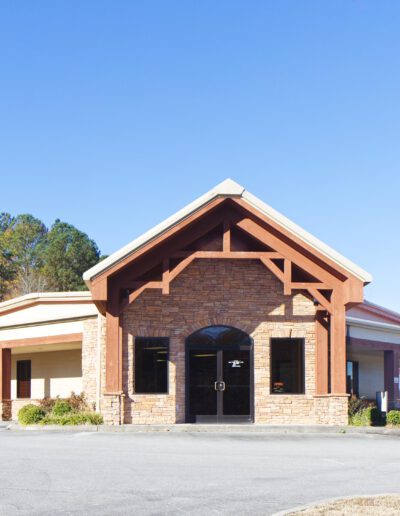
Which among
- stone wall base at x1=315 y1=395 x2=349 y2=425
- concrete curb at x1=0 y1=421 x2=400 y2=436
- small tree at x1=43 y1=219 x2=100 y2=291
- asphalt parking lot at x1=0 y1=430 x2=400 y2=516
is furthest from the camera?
small tree at x1=43 y1=219 x2=100 y2=291

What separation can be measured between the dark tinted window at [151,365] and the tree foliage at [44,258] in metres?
44.8

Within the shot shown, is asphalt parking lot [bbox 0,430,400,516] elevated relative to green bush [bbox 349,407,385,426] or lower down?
elevated

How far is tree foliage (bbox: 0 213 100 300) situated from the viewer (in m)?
70.2

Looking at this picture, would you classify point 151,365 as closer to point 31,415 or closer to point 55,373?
point 31,415

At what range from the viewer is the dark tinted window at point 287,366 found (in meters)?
25.7

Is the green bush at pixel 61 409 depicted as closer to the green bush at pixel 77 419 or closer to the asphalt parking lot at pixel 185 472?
the green bush at pixel 77 419

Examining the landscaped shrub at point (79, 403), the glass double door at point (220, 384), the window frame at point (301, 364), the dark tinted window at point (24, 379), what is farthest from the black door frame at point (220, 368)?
the dark tinted window at point (24, 379)

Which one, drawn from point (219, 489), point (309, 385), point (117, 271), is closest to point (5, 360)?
point (117, 271)

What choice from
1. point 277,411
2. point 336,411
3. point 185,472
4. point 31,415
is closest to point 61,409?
point 31,415

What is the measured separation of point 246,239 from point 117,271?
13.7ft

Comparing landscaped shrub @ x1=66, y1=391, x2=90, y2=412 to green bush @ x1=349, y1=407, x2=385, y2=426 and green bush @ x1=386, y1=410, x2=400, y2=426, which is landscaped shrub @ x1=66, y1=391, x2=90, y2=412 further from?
green bush @ x1=386, y1=410, x2=400, y2=426

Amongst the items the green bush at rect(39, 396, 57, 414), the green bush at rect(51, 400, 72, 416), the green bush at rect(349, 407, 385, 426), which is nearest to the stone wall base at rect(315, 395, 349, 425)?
the green bush at rect(349, 407, 385, 426)

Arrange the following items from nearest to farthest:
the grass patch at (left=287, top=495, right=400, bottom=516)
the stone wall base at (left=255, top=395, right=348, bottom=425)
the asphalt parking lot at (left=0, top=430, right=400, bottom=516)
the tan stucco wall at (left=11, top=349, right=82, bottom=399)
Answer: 1. the grass patch at (left=287, top=495, right=400, bottom=516)
2. the asphalt parking lot at (left=0, top=430, right=400, bottom=516)
3. the stone wall base at (left=255, top=395, right=348, bottom=425)
4. the tan stucco wall at (left=11, top=349, right=82, bottom=399)

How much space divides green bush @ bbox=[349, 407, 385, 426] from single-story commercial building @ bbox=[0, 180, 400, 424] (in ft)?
1.72
